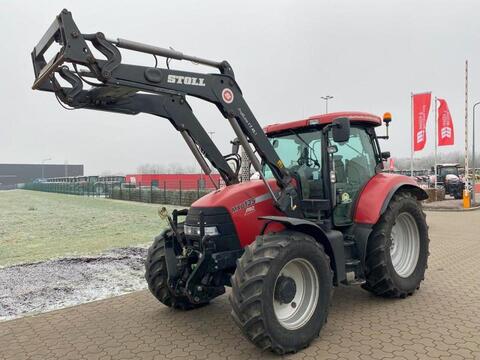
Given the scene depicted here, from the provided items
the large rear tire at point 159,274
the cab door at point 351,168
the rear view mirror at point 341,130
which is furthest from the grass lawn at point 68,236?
the rear view mirror at point 341,130

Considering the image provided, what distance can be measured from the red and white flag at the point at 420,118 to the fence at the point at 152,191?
10454 mm

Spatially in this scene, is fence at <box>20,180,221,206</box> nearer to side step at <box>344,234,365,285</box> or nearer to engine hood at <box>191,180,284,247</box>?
side step at <box>344,234,365,285</box>

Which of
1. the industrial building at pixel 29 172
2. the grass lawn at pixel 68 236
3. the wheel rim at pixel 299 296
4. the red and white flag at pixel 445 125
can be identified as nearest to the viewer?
the wheel rim at pixel 299 296

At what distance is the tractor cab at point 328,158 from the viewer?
198 inches

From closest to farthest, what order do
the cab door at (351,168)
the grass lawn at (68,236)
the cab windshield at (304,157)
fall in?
the cab windshield at (304,157) < the cab door at (351,168) < the grass lawn at (68,236)

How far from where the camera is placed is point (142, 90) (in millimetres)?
3785

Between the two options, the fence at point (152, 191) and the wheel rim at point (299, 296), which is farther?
the fence at point (152, 191)

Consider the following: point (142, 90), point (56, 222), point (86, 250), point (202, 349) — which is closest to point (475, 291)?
point (202, 349)

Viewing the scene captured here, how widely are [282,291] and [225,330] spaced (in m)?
0.96

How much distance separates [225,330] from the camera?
15.0 feet

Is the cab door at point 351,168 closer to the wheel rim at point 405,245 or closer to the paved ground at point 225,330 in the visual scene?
the wheel rim at point 405,245

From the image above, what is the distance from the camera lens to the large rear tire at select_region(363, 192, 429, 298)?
204 inches

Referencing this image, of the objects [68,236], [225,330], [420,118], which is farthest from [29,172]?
[225,330]

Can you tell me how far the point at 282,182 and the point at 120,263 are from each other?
170 inches
